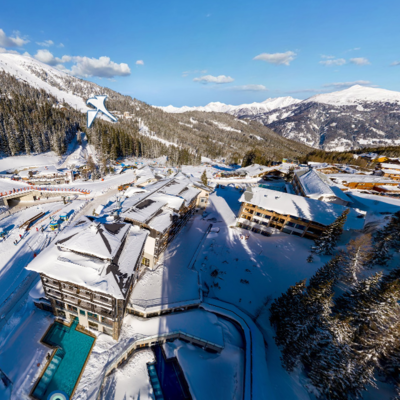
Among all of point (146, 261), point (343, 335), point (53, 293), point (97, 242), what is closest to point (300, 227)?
point (343, 335)

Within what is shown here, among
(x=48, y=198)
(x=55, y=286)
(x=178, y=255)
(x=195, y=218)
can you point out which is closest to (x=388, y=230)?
(x=178, y=255)

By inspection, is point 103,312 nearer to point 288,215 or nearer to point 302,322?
point 302,322

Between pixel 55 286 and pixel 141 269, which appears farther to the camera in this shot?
pixel 141 269

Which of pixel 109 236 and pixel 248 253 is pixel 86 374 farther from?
pixel 248 253

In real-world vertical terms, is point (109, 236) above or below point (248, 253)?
above

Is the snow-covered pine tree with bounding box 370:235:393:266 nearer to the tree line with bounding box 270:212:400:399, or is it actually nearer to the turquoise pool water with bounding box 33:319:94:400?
the tree line with bounding box 270:212:400:399

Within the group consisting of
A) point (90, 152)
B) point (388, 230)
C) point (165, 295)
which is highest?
point (90, 152)

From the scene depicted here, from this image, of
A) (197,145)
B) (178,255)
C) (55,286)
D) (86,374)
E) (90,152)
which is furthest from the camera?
(197,145)
